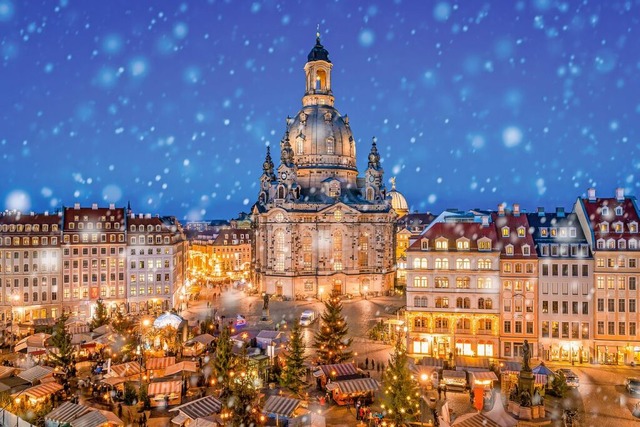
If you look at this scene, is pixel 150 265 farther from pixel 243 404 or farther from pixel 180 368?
pixel 243 404

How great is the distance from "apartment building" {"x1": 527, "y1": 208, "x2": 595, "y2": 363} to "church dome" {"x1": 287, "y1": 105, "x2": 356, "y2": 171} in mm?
50832

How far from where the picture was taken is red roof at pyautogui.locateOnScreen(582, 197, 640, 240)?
4947 cm

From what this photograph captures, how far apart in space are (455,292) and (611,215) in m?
16.1

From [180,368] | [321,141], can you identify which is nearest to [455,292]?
[180,368]

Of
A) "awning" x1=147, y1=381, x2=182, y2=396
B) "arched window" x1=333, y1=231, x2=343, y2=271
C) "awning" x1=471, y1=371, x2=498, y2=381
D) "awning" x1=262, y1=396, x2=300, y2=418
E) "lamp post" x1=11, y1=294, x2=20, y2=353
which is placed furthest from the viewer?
"arched window" x1=333, y1=231, x2=343, y2=271

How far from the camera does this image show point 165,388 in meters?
37.1

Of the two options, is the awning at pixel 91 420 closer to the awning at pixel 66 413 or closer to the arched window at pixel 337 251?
the awning at pixel 66 413

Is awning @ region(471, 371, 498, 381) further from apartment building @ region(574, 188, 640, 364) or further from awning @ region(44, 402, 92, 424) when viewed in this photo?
awning @ region(44, 402, 92, 424)

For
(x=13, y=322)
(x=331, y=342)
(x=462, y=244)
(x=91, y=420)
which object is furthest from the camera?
(x=13, y=322)

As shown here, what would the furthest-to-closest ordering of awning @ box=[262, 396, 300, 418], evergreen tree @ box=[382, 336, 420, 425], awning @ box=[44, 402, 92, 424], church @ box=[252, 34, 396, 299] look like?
church @ box=[252, 34, 396, 299], awning @ box=[262, 396, 300, 418], evergreen tree @ box=[382, 336, 420, 425], awning @ box=[44, 402, 92, 424]

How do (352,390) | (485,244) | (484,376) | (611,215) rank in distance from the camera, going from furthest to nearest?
(485,244) < (611,215) < (484,376) < (352,390)

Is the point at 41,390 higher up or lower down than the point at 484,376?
higher up

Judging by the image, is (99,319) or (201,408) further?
(99,319)

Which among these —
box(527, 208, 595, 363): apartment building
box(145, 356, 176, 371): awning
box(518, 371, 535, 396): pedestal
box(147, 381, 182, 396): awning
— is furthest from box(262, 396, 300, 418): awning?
box(527, 208, 595, 363): apartment building
